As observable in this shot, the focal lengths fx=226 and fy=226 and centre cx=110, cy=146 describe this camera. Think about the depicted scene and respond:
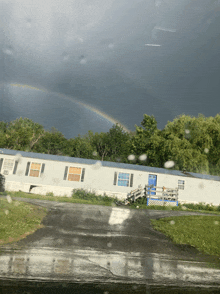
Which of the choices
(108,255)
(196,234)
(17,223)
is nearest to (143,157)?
(196,234)

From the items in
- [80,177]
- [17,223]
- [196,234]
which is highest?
[80,177]

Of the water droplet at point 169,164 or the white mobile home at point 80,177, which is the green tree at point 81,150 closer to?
the water droplet at point 169,164

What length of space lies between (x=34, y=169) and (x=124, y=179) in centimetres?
927

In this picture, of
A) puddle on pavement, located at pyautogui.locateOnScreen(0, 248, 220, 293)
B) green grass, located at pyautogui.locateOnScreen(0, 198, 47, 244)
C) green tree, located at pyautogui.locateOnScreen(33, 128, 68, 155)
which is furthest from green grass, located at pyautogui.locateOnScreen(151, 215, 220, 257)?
green tree, located at pyautogui.locateOnScreen(33, 128, 68, 155)

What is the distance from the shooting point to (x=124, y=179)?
919 inches

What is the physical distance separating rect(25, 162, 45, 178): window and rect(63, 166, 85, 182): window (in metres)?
2.49

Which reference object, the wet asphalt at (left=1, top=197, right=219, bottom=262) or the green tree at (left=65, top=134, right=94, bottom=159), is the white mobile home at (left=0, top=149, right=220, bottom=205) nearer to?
the wet asphalt at (left=1, top=197, right=219, bottom=262)

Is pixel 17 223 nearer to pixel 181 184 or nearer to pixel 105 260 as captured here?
pixel 105 260

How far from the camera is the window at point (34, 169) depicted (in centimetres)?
2298

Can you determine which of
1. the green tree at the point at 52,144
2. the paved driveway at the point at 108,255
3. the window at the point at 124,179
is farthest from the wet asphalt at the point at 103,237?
the green tree at the point at 52,144

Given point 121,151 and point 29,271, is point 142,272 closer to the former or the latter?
point 29,271

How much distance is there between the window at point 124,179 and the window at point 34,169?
761 centimetres

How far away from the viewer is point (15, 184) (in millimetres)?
22672

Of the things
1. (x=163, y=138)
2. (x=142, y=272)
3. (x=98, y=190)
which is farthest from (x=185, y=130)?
(x=142, y=272)
